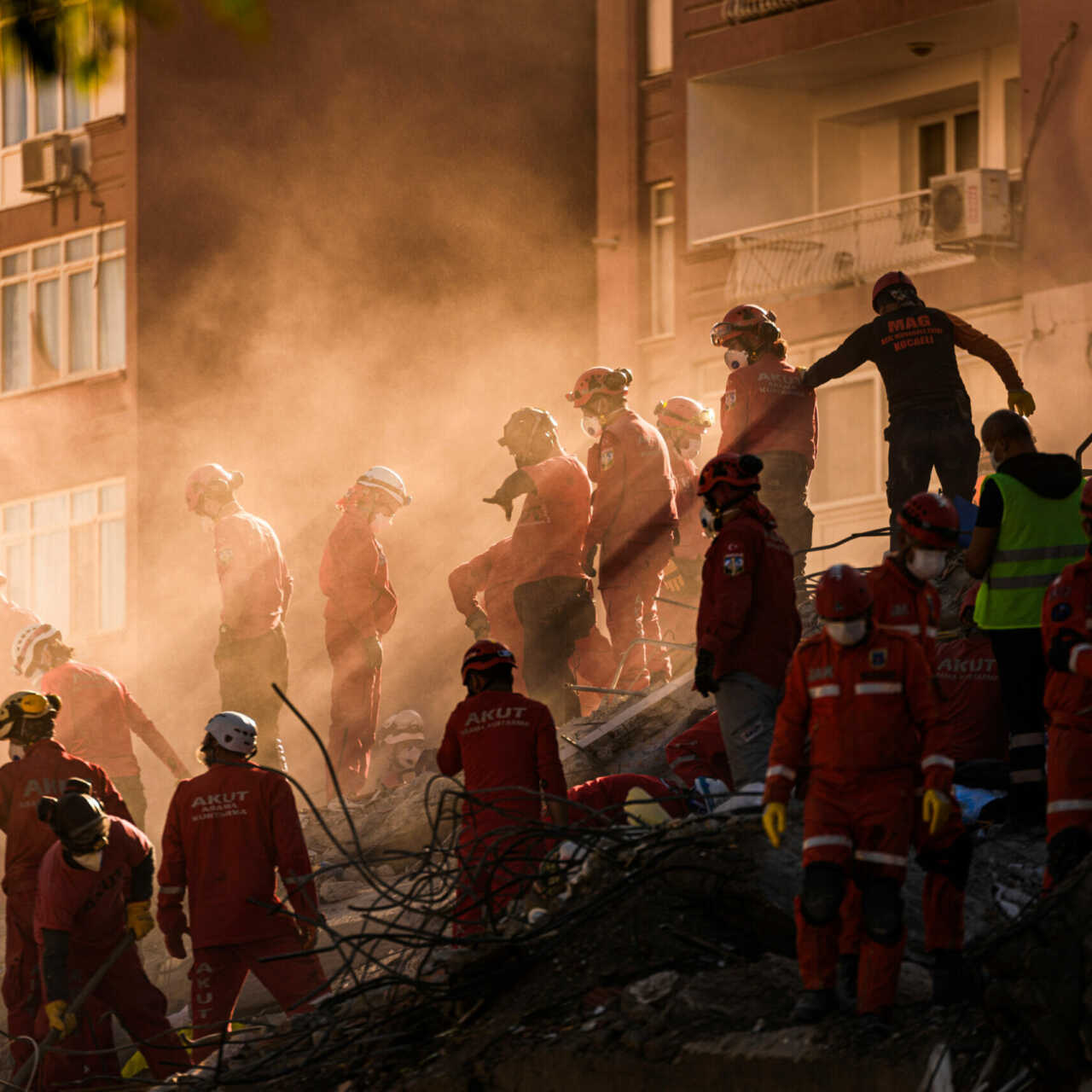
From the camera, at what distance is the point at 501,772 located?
9.68 meters

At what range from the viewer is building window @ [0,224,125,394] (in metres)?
27.1

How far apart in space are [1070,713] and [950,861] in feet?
3.32

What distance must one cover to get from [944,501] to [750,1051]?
2.19 m

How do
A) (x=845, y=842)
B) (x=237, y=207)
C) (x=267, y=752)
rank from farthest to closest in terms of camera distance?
(x=237, y=207), (x=267, y=752), (x=845, y=842)

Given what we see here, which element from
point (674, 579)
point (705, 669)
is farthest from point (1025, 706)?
point (674, 579)

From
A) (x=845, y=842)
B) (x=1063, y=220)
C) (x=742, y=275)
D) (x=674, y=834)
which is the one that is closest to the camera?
(x=845, y=842)

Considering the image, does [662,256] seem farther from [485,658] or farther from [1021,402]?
[485,658]

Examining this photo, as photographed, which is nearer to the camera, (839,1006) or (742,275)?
(839,1006)

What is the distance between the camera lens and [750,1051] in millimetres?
7637

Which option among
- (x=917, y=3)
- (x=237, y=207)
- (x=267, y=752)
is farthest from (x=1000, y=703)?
(x=237, y=207)

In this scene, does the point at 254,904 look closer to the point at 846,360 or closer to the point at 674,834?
the point at 674,834

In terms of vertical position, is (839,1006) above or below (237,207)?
below

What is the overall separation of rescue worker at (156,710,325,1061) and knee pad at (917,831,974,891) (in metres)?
3.18

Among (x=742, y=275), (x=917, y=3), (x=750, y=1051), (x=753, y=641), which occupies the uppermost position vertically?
(x=917, y=3)
